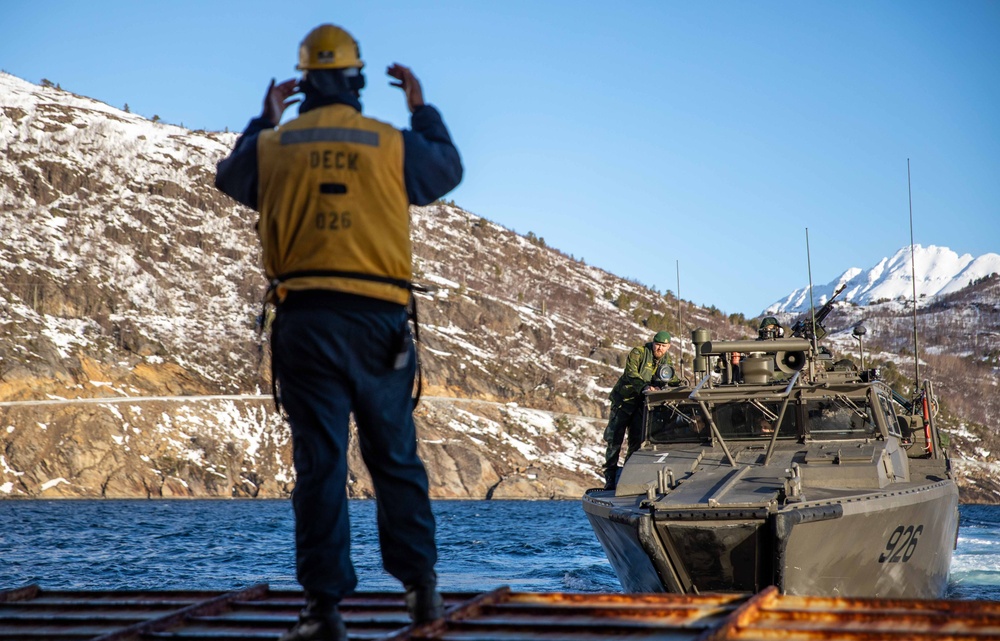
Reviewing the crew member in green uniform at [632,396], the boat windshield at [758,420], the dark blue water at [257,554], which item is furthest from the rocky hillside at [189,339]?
the boat windshield at [758,420]

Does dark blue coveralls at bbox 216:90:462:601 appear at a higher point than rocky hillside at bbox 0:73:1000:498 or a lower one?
lower

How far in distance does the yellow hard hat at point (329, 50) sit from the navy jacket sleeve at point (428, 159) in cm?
36

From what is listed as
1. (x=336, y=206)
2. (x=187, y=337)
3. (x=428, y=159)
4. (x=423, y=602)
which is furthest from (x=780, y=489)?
(x=187, y=337)

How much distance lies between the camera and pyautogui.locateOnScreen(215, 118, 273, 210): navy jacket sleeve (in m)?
4.57

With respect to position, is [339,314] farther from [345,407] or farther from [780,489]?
[780,489]

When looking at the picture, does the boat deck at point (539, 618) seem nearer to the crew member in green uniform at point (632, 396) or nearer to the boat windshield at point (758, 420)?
the boat windshield at point (758, 420)

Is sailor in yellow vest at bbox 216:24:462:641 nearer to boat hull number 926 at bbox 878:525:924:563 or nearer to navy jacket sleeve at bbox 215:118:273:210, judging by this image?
navy jacket sleeve at bbox 215:118:273:210

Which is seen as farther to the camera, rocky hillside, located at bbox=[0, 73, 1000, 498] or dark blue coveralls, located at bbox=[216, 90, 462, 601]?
rocky hillside, located at bbox=[0, 73, 1000, 498]

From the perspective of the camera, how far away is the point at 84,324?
6456 cm

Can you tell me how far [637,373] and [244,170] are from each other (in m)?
10.5

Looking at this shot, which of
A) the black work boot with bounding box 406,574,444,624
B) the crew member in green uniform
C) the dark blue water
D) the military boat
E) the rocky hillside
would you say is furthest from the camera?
the rocky hillside

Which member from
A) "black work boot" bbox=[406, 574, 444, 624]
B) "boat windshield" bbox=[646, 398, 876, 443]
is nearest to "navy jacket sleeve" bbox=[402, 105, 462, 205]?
"black work boot" bbox=[406, 574, 444, 624]

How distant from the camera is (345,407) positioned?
4.44 meters

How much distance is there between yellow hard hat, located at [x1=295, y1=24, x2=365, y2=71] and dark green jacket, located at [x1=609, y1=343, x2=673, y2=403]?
33.5ft
